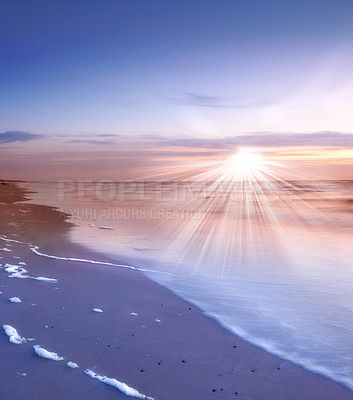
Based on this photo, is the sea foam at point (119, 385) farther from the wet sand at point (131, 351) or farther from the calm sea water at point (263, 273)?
the calm sea water at point (263, 273)

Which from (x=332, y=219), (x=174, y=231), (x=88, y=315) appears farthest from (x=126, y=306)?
(x=332, y=219)

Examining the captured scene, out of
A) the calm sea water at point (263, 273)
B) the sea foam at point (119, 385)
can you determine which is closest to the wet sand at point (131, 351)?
the sea foam at point (119, 385)

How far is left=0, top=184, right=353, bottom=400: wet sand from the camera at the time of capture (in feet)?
11.3

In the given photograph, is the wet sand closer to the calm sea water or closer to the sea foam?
the sea foam

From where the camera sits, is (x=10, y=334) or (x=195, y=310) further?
(x=195, y=310)

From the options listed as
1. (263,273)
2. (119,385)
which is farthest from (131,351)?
(263,273)

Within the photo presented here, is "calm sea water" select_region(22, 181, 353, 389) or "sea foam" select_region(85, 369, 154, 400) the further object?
"calm sea water" select_region(22, 181, 353, 389)

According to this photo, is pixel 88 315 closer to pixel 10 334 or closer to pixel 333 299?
pixel 10 334

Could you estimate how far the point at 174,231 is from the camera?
12.7 m

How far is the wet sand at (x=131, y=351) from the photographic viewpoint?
3.44 metres

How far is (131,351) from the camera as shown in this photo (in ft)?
13.4

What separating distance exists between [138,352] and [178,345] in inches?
18.2

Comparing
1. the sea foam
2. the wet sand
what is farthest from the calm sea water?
the sea foam

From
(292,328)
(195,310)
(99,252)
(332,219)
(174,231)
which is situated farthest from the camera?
(332,219)
